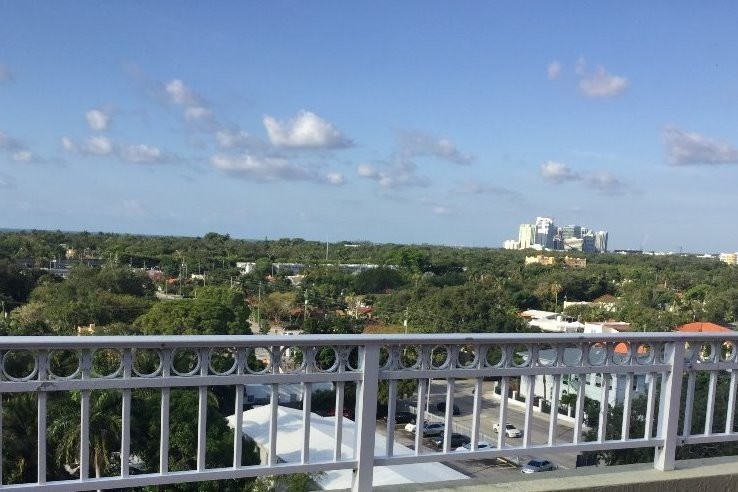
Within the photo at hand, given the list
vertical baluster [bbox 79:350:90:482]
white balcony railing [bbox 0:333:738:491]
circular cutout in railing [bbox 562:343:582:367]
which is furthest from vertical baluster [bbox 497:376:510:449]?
vertical baluster [bbox 79:350:90:482]

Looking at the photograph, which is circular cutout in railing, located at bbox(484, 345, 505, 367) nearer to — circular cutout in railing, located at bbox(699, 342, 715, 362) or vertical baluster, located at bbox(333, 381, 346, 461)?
vertical baluster, located at bbox(333, 381, 346, 461)

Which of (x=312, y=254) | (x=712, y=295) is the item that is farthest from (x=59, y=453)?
(x=312, y=254)

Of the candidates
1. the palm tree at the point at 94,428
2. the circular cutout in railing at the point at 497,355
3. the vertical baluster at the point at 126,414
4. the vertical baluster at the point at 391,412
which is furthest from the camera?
the palm tree at the point at 94,428

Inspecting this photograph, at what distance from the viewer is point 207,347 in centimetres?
219

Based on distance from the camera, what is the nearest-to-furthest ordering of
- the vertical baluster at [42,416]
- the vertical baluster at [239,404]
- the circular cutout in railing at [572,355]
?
the vertical baluster at [42,416], the vertical baluster at [239,404], the circular cutout in railing at [572,355]

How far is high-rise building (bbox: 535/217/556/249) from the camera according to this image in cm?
16775

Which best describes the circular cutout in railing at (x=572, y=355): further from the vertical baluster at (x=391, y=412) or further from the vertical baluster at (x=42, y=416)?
the vertical baluster at (x=42, y=416)

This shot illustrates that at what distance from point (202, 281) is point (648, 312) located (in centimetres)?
4174

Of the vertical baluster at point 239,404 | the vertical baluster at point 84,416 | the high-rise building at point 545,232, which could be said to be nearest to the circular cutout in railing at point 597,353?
the vertical baluster at point 239,404

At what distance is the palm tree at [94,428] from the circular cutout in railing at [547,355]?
4.61m

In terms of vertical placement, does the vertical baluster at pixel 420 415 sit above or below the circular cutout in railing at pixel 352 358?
below

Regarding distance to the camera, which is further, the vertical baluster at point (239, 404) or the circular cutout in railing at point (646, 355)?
the circular cutout in railing at point (646, 355)

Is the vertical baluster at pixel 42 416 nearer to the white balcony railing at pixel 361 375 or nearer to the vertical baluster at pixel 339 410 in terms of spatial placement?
the white balcony railing at pixel 361 375

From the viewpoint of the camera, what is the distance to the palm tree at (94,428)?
661cm
